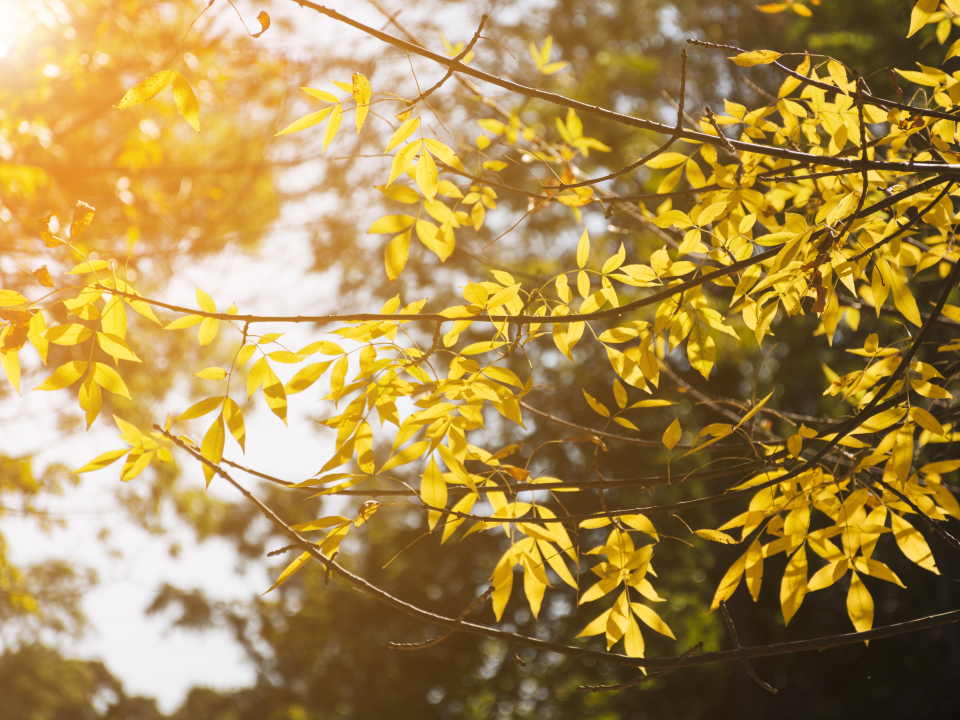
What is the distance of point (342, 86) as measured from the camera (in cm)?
94

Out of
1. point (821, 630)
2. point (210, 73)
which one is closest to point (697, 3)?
point (210, 73)

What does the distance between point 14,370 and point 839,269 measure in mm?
1448

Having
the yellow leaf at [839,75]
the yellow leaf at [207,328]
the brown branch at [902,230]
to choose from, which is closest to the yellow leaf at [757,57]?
the yellow leaf at [839,75]

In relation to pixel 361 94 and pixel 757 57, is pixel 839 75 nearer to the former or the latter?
pixel 757 57

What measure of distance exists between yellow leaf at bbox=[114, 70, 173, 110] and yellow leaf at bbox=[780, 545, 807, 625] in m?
1.40

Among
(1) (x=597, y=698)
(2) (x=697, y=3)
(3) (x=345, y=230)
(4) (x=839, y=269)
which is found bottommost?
(1) (x=597, y=698)

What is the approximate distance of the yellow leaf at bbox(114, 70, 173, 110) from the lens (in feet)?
2.90

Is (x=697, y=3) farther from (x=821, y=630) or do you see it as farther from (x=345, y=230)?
(x=821, y=630)

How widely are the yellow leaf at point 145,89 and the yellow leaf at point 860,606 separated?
153cm

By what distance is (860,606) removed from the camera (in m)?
1.11

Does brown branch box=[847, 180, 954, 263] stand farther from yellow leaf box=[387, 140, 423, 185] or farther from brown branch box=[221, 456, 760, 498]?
yellow leaf box=[387, 140, 423, 185]

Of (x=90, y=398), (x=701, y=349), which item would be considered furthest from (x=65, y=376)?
(x=701, y=349)

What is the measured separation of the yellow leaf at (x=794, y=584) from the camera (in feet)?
3.51

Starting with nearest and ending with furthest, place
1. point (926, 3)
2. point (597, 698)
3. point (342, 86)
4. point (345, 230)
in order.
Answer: point (342, 86) → point (926, 3) → point (345, 230) → point (597, 698)
